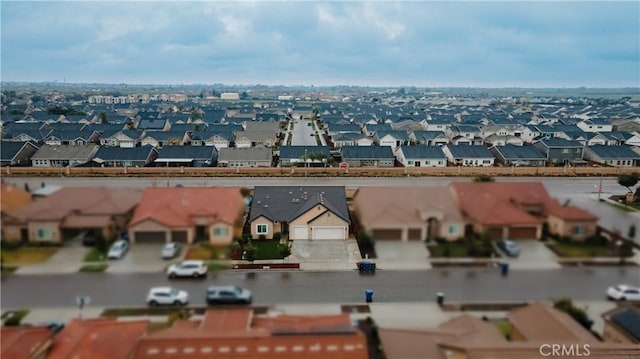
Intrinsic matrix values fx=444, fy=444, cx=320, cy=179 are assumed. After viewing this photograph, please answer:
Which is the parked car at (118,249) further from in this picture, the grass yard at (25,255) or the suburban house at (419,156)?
the suburban house at (419,156)

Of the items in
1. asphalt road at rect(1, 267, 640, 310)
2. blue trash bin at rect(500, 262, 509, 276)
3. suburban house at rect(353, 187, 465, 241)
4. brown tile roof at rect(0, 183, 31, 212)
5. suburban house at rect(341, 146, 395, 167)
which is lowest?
suburban house at rect(341, 146, 395, 167)

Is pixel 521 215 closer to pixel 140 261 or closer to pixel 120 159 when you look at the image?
pixel 140 261

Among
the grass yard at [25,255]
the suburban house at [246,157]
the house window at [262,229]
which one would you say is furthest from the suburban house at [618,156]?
the grass yard at [25,255]

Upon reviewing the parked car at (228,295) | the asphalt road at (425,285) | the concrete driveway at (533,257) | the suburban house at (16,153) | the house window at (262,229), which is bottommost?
the house window at (262,229)

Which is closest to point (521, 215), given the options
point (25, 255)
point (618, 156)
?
point (25, 255)

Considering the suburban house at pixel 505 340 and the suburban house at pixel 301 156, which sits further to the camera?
the suburban house at pixel 301 156

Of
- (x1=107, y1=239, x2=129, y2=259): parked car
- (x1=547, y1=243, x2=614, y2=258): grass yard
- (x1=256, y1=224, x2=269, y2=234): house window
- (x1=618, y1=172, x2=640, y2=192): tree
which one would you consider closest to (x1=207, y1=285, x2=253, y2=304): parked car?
(x1=107, y1=239, x2=129, y2=259): parked car

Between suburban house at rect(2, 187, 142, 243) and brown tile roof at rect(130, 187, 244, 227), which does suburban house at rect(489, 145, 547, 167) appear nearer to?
brown tile roof at rect(130, 187, 244, 227)
